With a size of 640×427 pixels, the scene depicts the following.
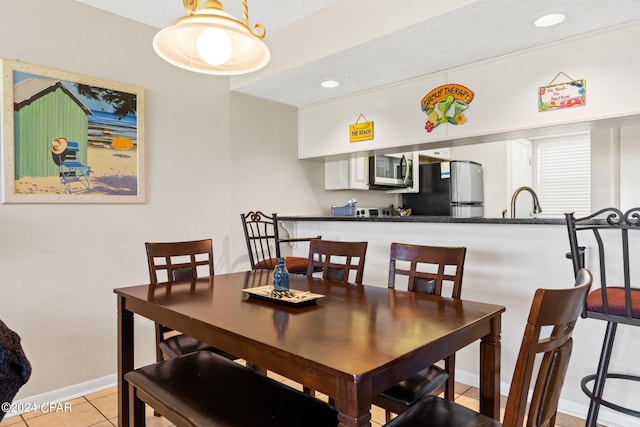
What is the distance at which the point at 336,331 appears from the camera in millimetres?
1183

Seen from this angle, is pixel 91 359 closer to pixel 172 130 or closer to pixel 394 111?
pixel 172 130

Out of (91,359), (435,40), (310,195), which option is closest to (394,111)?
(435,40)

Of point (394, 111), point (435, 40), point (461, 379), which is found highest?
point (435, 40)

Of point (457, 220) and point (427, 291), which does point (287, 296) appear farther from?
point (457, 220)

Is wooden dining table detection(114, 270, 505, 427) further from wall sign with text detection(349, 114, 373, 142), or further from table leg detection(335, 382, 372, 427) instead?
wall sign with text detection(349, 114, 373, 142)

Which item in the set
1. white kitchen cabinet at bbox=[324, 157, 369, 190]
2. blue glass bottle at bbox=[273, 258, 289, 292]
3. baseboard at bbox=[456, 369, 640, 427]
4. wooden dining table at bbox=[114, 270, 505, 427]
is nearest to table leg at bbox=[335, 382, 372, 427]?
wooden dining table at bbox=[114, 270, 505, 427]

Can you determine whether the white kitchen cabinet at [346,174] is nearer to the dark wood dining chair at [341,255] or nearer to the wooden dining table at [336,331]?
the dark wood dining chair at [341,255]

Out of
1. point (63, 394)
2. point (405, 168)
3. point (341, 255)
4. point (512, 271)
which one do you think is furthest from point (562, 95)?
point (63, 394)

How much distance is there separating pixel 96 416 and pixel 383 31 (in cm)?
277

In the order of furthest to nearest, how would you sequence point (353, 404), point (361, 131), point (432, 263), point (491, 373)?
1. point (361, 131)
2. point (432, 263)
3. point (491, 373)
4. point (353, 404)

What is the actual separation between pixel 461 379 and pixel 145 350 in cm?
221

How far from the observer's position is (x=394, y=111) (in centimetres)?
315

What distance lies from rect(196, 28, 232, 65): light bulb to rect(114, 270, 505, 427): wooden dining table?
1.00 m

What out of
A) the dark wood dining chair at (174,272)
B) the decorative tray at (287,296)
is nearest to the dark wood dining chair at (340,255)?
the decorative tray at (287,296)
